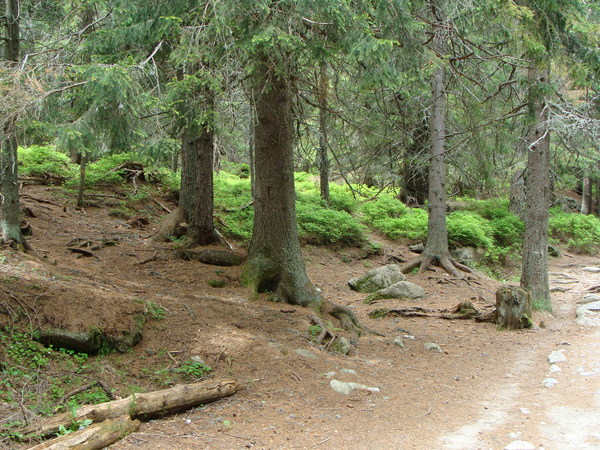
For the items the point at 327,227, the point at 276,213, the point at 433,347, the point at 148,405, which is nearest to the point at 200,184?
the point at 276,213

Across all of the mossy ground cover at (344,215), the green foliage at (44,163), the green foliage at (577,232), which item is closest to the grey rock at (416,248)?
the mossy ground cover at (344,215)

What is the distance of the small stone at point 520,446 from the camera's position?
15.3 ft

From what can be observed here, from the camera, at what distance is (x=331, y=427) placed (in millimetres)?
5230

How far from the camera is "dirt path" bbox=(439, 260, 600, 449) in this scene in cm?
495

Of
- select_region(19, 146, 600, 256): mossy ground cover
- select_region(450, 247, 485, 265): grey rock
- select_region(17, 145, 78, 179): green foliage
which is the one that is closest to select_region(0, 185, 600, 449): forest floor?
select_region(19, 146, 600, 256): mossy ground cover

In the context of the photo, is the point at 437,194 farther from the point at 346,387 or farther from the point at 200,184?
the point at 346,387

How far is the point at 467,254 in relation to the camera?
16.8 meters

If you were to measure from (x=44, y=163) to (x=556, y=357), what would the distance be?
48.4 ft

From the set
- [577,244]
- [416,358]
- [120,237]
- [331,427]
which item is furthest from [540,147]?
[577,244]

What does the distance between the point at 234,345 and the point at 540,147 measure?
7947mm

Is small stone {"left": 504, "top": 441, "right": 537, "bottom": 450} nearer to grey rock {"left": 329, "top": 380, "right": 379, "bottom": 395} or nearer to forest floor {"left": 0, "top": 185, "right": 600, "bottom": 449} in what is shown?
forest floor {"left": 0, "top": 185, "right": 600, "bottom": 449}

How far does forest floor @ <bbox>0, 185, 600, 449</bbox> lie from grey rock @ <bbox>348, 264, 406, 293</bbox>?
2.06 metres

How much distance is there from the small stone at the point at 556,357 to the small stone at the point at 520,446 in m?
3.54

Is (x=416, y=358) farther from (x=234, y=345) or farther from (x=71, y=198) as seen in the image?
(x=71, y=198)
